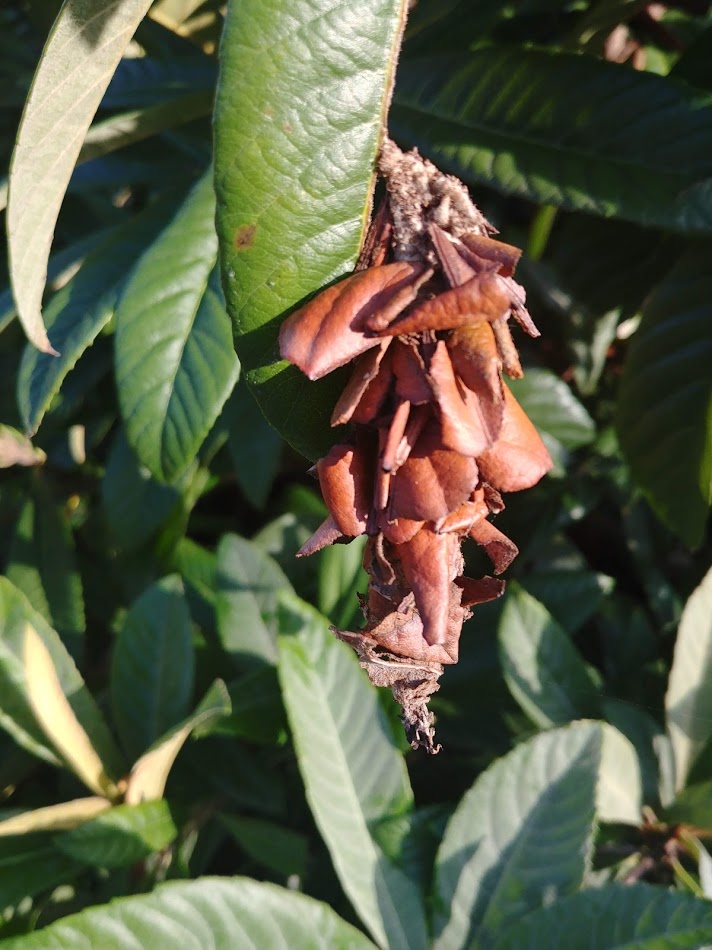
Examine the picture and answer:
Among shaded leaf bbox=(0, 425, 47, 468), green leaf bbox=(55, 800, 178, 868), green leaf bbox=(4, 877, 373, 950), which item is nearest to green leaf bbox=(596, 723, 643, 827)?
green leaf bbox=(4, 877, 373, 950)

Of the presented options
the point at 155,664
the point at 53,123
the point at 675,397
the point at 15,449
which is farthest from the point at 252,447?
the point at 53,123

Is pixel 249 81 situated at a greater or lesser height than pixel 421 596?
greater

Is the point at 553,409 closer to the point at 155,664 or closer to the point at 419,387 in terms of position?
the point at 155,664

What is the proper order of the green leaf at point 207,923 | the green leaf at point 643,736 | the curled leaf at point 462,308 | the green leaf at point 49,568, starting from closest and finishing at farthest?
the curled leaf at point 462,308, the green leaf at point 207,923, the green leaf at point 643,736, the green leaf at point 49,568

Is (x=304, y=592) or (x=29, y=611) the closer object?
(x=29, y=611)

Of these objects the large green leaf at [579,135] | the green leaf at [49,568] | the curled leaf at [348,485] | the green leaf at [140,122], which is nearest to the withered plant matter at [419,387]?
the curled leaf at [348,485]

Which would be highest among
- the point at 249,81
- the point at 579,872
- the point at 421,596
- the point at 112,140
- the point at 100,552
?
the point at 249,81

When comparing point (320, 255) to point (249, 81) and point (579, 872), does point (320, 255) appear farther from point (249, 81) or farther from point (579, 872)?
point (579, 872)

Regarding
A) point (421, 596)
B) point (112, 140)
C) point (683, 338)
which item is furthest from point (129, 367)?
point (683, 338)

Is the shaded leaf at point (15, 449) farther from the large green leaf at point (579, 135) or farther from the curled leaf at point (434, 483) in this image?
the curled leaf at point (434, 483)
